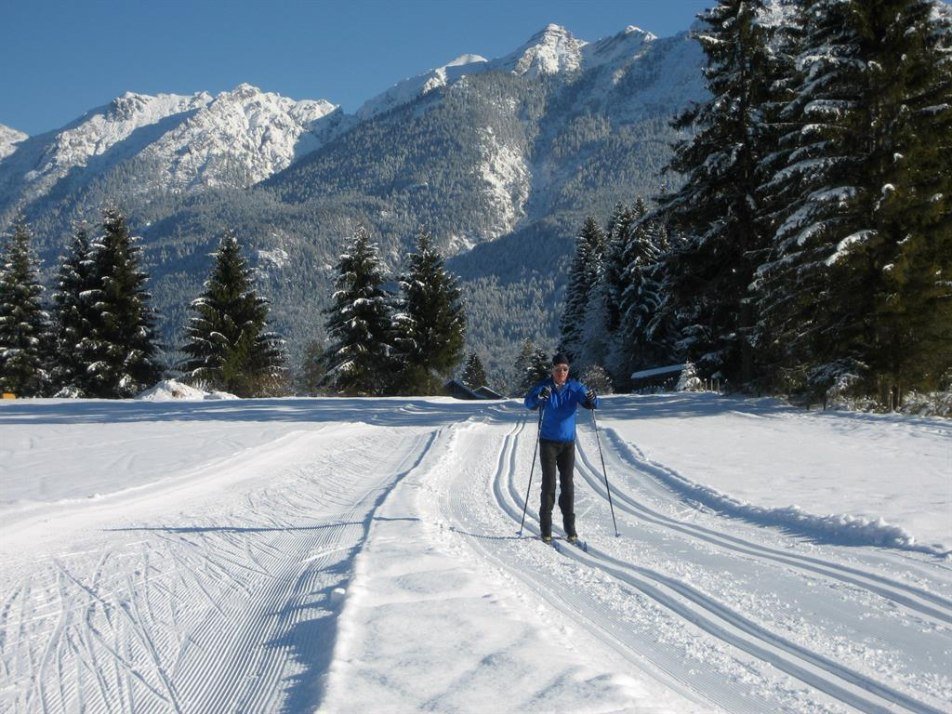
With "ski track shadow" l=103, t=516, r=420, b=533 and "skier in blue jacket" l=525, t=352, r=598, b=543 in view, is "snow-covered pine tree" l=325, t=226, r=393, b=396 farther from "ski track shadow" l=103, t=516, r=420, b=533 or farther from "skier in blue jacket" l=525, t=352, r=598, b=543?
"skier in blue jacket" l=525, t=352, r=598, b=543

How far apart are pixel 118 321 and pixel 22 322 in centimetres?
704

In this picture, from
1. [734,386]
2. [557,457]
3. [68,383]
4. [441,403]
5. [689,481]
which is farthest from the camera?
[68,383]

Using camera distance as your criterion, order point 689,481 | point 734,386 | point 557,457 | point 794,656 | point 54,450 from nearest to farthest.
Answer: point 794,656 < point 557,457 < point 689,481 < point 54,450 < point 734,386

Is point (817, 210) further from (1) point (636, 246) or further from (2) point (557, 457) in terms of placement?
(1) point (636, 246)

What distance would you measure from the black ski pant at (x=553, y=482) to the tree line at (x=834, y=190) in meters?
10.3

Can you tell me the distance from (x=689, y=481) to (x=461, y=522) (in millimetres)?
3840

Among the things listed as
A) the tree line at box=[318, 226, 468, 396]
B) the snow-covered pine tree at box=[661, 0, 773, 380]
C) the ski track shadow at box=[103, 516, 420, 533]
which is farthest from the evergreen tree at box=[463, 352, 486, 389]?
the ski track shadow at box=[103, 516, 420, 533]

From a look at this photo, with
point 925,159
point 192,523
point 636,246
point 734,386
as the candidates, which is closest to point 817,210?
point 925,159

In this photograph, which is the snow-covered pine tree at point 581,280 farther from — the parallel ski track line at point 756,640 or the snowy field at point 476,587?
the parallel ski track line at point 756,640

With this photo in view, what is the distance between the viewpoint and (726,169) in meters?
19.5

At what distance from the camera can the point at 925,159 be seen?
Answer: 48.3ft

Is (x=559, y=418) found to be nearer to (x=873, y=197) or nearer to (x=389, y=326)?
(x=873, y=197)

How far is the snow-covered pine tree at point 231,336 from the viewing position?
37969 millimetres

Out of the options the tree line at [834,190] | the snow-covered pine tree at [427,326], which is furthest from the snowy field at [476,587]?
the snow-covered pine tree at [427,326]
